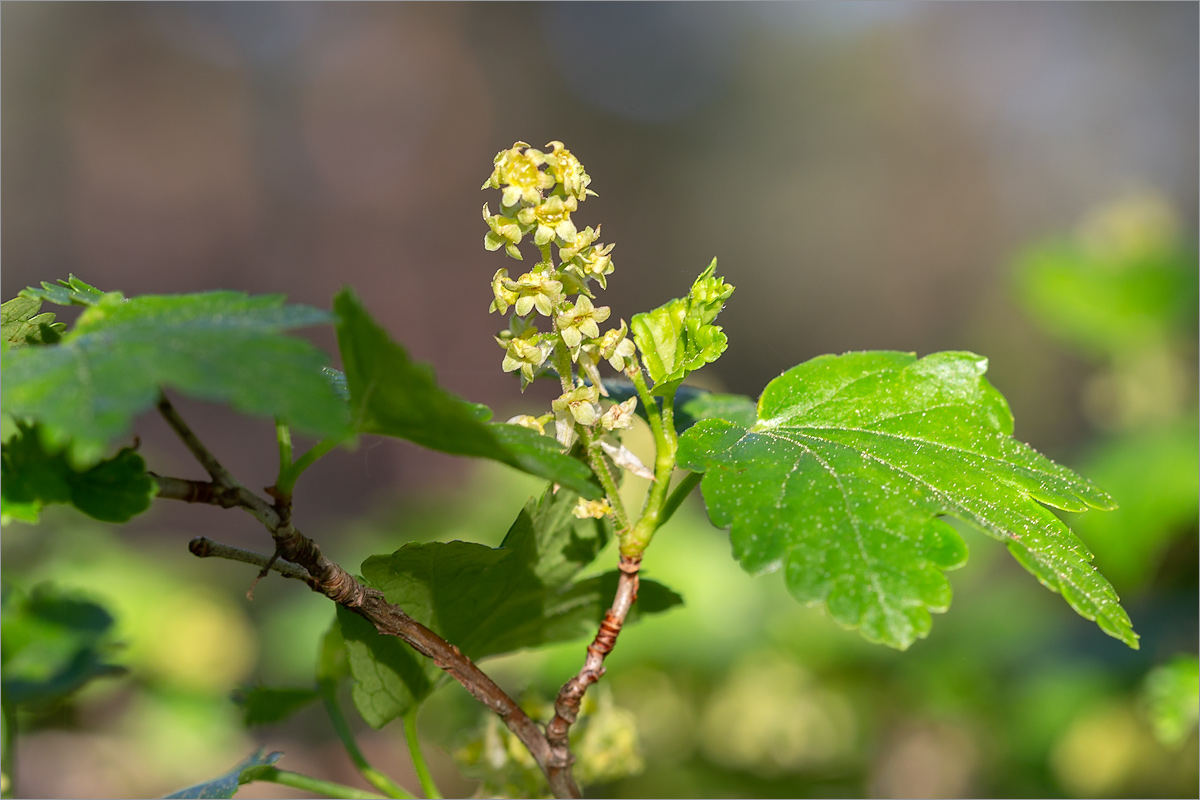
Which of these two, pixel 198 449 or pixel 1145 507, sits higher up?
pixel 198 449

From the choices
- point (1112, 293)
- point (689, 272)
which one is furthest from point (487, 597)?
point (1112, 293)

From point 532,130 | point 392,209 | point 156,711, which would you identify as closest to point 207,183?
point 392,209

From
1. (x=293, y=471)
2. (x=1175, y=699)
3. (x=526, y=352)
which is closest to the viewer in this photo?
(x=293, y=471)

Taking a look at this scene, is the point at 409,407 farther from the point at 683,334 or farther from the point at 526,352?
the point at 683,334

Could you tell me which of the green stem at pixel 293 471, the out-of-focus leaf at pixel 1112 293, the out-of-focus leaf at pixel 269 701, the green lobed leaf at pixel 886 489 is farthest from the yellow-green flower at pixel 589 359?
the out-of-focus leaf at pixel 1112 293

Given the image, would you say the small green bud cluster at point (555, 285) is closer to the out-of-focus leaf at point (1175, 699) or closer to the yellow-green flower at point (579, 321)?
the yellow-green flower at point (579, 321)

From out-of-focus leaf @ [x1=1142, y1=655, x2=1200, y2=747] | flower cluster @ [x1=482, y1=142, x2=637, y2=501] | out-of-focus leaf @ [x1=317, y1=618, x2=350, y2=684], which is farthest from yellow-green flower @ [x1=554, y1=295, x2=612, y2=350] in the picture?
out-of-focus leaf @ [x1=1142, y1=655, x2=1200, y2=747]

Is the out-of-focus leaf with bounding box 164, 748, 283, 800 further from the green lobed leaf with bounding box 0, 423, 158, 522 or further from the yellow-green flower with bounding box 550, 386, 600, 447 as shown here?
the yellow-green flower with bounding box 550, 386, 600, 447
